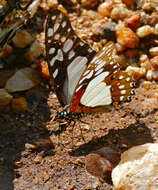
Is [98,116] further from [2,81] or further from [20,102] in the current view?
[2,81]

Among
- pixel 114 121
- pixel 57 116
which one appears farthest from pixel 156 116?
pixel 57 116

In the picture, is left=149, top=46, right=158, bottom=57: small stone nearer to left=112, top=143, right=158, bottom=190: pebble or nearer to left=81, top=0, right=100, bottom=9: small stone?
left=81, top=0, right=100, bottom=9: small stone

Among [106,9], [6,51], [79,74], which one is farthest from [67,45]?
[106,9]

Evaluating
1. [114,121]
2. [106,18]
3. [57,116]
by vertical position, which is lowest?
[114,121]

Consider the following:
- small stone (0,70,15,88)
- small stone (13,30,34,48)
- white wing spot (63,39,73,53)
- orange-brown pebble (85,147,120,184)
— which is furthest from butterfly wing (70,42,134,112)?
small stone (13,30,34,48)

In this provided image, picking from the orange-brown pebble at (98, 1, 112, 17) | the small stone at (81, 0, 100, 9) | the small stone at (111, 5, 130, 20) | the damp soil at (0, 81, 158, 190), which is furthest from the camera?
the small stone at (81, 0, 100, 9)

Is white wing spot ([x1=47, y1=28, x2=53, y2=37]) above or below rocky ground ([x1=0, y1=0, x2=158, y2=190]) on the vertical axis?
above
